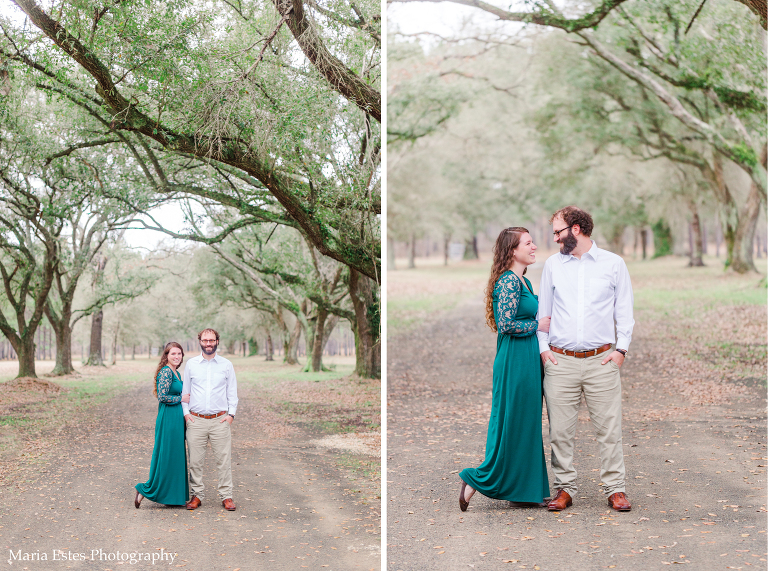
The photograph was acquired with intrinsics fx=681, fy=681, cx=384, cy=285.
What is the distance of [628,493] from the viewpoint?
459 centimetres

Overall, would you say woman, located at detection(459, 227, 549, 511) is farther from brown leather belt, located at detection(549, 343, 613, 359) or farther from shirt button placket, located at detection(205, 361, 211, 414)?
shirt button placket, located at detection(205, 361, 211, 414)

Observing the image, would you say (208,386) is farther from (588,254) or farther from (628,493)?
(628,493)

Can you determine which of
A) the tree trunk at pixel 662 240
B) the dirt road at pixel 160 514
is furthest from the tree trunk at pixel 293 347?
the tree trunk at pixel 662 240

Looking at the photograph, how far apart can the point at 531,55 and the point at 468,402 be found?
48.5 feet

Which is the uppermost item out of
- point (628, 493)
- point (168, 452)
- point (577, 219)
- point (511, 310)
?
point (577, 219)

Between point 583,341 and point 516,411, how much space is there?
1.96 ft

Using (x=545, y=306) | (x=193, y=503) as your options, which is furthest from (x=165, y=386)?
(x=545, y=306)

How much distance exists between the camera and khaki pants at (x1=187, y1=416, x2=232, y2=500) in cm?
481

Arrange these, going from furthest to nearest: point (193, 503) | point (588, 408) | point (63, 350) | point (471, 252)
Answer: point (471, 252) < point (63, 350) < point (193, 503) < point (588, 408)

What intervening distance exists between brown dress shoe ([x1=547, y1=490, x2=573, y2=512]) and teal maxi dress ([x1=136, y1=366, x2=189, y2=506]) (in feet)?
8.17

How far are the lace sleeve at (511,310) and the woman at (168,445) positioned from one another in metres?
2.33

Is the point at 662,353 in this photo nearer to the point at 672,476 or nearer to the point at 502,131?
the point at 672,476

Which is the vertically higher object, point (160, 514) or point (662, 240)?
point (662, 240)

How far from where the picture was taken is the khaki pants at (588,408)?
13.6 feet
